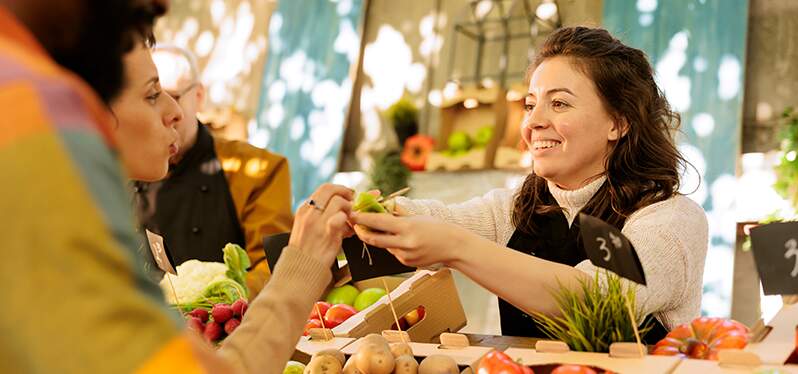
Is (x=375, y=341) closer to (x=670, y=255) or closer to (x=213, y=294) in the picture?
(x=670, y=255)

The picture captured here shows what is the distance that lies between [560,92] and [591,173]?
242mm

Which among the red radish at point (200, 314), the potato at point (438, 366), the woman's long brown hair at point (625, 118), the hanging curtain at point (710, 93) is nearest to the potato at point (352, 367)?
the potato at point (438, 366)

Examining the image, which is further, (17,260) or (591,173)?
(591,173)

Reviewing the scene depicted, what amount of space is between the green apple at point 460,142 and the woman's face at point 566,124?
12.9 ft

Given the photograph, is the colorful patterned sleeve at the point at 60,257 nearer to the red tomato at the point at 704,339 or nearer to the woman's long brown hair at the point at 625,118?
the red tomato at the point at 704,339

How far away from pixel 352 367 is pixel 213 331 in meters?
0.57

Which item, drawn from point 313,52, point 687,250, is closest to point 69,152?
point 687,250

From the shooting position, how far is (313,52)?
7.00 meters

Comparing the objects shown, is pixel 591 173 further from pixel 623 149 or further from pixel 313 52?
pixel 313 52

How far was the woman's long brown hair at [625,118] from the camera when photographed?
2.17m

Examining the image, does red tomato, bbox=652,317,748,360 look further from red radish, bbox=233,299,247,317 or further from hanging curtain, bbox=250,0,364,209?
hanging curtain, bbox=250,0,364,209

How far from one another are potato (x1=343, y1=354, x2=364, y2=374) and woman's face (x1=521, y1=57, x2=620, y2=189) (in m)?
0.87

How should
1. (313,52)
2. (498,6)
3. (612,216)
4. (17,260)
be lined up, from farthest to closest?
(313,52) < (498,6) < (612,216) < (17,260)

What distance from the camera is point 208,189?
11.8 ft
